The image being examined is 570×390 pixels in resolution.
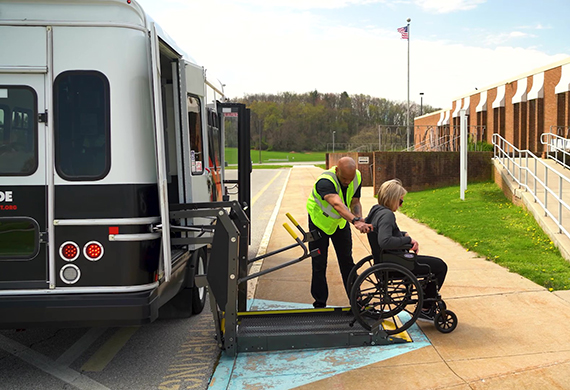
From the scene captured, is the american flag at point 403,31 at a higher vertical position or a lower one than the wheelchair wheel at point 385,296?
higher

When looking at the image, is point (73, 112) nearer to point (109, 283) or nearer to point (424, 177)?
point (109, 283)

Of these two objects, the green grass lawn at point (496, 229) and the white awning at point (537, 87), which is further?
the white awning at point (537, 87)

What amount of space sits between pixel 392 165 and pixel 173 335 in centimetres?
1568

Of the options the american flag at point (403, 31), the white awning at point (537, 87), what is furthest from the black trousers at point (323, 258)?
the american flag at point (403, 31)

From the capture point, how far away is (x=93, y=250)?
425 centimetres

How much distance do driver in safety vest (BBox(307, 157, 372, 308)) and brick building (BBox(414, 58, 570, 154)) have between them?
19882 mm

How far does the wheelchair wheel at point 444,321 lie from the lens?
552cm

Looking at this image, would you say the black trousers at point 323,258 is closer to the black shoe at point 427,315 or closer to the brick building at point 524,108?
the black shoe at point 427,315

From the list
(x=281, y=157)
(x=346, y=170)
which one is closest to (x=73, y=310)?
(x=346, y=170)

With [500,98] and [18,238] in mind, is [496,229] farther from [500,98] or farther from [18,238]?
[500,98]

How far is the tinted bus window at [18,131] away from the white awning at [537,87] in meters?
25.5

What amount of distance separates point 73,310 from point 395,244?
2.81m

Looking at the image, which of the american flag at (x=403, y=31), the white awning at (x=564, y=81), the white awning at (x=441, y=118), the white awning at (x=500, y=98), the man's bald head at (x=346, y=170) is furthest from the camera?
the white awning at (x=441, y=118)

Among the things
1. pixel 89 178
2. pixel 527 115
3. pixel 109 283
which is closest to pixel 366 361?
pixel 109 283
